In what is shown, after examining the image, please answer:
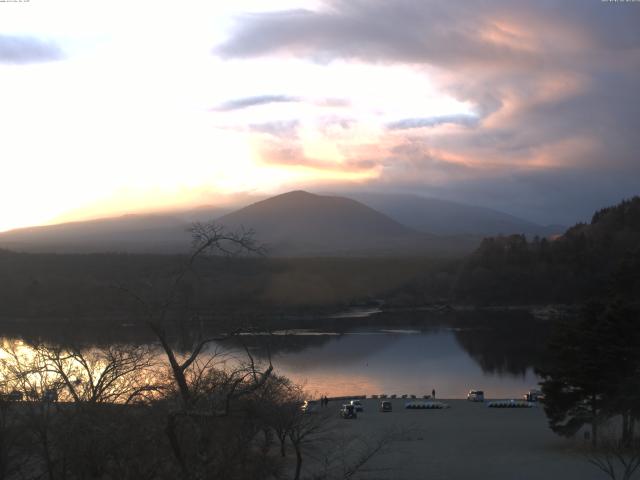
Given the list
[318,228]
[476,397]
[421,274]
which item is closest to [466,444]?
[476,397]

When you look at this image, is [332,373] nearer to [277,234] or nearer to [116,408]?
[116,408]

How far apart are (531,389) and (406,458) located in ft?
37.4

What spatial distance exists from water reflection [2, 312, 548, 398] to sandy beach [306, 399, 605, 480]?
2.74 meters

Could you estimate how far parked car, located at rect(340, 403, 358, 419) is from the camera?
17.3m

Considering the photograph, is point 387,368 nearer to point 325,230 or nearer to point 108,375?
point 108,375

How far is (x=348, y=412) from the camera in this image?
1744 cm

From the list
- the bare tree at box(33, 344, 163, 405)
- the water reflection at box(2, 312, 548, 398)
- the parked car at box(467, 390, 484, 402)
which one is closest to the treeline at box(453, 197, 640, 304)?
the water reflection at box(2, 312, 548, 398)

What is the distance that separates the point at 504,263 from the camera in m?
60.6

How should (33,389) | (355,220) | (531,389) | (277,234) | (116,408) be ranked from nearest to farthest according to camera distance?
(116,408) < (33,389) < (531,389) < (277,234) < (355,220)

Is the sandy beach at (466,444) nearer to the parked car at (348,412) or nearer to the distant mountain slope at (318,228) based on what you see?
the parked car at (348,412)

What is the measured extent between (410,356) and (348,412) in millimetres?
12559

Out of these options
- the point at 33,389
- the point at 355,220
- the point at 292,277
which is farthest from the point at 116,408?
the point at 355,220

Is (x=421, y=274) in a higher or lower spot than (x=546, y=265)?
lower

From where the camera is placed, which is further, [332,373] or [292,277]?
[292,277]
